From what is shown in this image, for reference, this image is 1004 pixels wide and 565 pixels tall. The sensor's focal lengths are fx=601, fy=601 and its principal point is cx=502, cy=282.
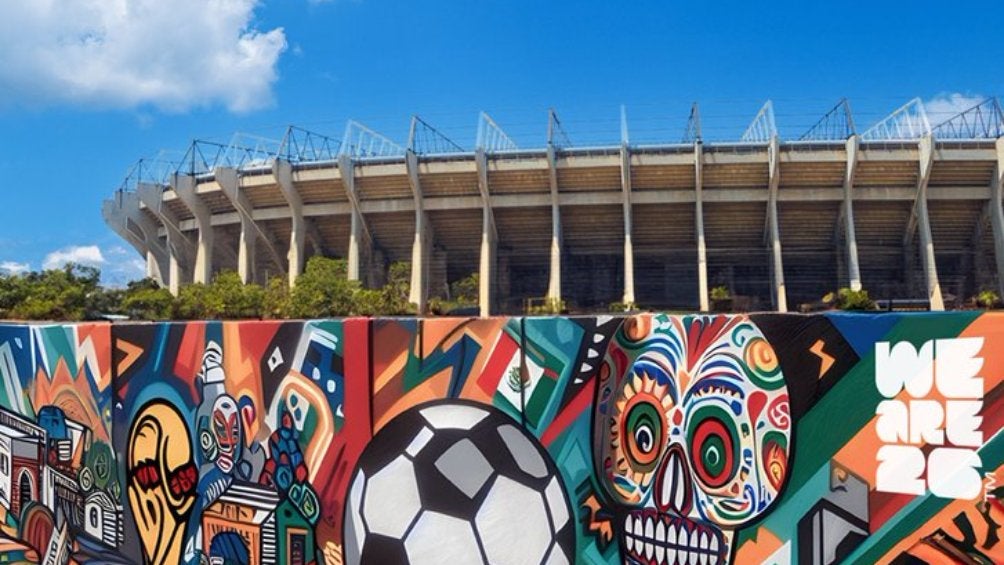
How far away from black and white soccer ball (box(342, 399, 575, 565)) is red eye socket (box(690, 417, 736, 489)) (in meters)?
0.84

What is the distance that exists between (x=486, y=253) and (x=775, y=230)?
21.1 meters

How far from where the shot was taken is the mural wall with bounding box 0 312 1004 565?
9.22ft

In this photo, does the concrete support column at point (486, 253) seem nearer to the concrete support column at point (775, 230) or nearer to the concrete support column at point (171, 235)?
the concrete support column at point (775, 230)

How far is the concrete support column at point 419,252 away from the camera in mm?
45094

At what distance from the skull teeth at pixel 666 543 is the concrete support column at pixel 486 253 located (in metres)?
40.7

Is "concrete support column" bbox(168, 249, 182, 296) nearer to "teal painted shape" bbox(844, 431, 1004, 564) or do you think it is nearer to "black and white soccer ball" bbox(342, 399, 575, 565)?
"black and white soccer ball" bbox(342, 399, 575, 565)

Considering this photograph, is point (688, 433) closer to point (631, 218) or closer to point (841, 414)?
point (841, 414)

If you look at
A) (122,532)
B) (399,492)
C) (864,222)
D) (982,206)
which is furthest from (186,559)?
(982,206)

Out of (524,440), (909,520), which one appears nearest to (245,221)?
(524,440)

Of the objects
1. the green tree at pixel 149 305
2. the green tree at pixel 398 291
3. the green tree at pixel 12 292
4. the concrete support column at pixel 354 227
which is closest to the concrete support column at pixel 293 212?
the concrete support column at pixel 354 227

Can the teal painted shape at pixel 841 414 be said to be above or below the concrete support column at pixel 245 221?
below

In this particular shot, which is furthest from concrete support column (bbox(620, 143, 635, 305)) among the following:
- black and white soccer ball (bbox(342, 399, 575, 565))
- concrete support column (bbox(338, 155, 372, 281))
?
black and white soccer ball (bbox(342, 399, 575, 565))

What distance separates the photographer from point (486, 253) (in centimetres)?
4584

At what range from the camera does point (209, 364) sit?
4.91 m
